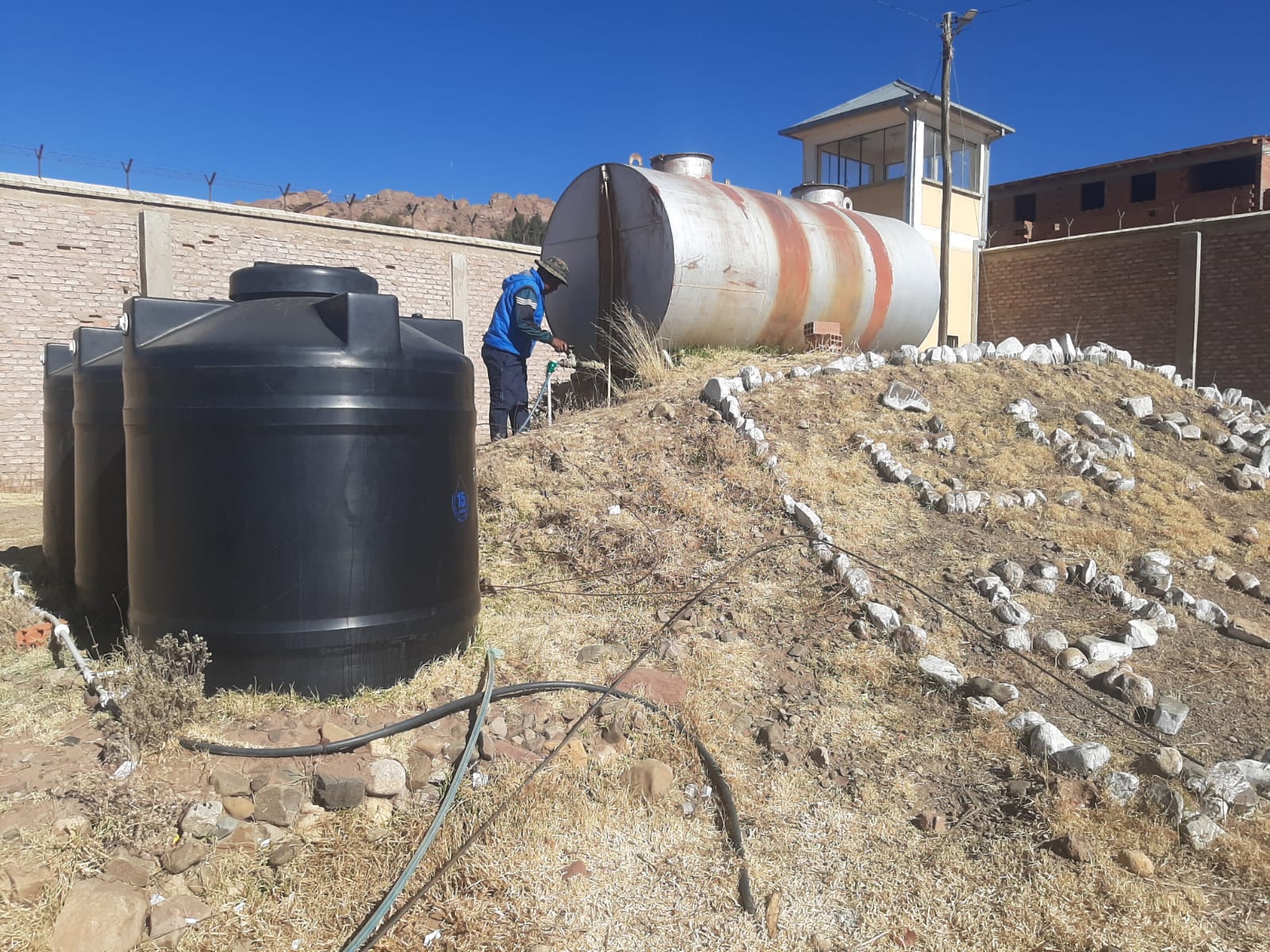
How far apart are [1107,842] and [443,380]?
284 cm

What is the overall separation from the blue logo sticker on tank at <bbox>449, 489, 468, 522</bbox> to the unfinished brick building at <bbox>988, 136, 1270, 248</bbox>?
2461 cm

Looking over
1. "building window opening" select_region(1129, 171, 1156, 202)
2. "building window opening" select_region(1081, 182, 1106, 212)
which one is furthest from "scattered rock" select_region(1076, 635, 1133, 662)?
"building window opening" select_region(1081, 182, 1106, 212)

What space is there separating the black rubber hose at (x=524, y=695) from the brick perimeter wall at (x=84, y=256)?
33.6ft

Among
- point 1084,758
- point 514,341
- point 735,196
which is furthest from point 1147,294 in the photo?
point 1084,758

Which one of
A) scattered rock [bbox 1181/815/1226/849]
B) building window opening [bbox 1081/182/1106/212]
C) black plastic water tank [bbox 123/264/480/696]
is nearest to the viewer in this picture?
scattered rock [bbox 1181/815/1226/849]

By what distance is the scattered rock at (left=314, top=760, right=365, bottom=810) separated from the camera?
9.59ft

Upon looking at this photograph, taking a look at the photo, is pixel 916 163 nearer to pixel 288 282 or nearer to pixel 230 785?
pixel 288 282

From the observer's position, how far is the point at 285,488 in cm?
329

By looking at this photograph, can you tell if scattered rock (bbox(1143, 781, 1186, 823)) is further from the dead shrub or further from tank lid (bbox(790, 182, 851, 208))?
tank lid (bbox(790, 182, 851, 208))

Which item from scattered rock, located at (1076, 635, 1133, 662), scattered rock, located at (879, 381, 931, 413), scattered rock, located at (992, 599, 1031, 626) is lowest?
scattered rock, located at (1076, 635, 1133, 662)

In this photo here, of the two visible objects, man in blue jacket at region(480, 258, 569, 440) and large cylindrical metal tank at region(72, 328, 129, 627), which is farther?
man in blue jacket at region(480, 258, 569, 440)

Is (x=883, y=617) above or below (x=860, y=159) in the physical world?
below

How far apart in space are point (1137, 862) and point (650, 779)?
5.11ft

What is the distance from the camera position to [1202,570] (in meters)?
5.56
